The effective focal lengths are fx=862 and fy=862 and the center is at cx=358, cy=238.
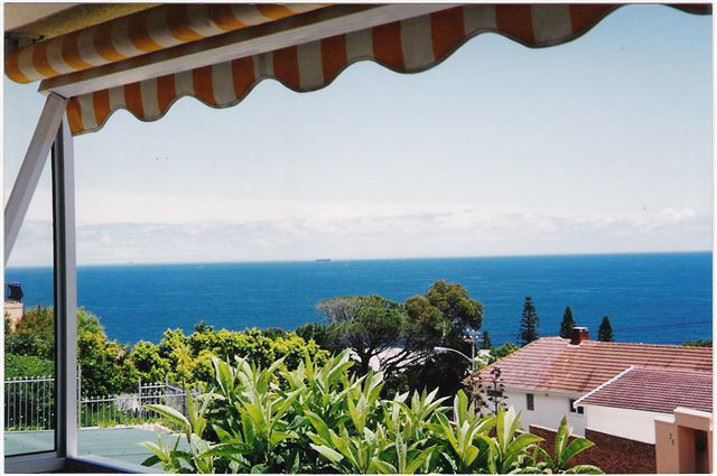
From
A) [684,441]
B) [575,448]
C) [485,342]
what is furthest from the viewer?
[485,342]

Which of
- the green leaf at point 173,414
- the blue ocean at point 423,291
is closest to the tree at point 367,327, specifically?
the blue ocean at point 423,291

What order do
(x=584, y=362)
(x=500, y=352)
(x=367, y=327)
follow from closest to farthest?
(x=584, y=362)
(x=367, y=327)
(x=500, y=352)

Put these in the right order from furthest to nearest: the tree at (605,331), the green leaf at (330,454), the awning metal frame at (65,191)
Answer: the tree at (605,331) → the green leaf at (330,454) → the awning metal frame at (65,191)

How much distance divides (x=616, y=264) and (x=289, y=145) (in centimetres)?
887

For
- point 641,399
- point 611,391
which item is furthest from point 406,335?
point 641,399

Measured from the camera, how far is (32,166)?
157 inches

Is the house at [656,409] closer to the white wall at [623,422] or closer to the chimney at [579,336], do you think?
the white wall at [623,422]

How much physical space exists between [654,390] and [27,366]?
4108mm

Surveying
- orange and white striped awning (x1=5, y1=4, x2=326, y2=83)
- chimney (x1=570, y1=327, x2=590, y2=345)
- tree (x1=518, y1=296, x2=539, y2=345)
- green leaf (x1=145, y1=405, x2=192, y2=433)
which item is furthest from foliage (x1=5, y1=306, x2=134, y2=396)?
chimney (x1=570, y1=327, x2=590, y2=345)

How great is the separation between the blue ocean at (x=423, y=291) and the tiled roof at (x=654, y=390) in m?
0.40

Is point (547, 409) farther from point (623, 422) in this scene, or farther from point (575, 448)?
point (575, 448)

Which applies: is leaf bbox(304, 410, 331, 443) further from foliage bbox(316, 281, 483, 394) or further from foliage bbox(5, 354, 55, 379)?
foliage bbox(316, 281, 483, 394)

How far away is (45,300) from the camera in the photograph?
14.6 feet

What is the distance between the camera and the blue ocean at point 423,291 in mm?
7137
